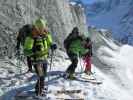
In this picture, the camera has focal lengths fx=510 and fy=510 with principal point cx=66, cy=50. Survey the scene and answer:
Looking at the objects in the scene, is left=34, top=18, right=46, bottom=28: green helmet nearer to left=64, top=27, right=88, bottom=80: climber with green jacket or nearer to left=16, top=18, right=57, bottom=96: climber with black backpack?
left=16, top=18, right=57, bottom=96: climber with black backpack

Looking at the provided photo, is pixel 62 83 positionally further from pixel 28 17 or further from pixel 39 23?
pixel 28 17

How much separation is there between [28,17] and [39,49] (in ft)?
30.1

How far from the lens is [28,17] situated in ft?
88.9

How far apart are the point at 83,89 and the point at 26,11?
7.78 metres

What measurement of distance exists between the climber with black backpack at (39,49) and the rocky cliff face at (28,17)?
6584 mm

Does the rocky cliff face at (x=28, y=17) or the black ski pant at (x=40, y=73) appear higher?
the rocky cliff face at (x=28, y=17)

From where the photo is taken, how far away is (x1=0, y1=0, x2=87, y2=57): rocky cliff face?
2519 centimetres

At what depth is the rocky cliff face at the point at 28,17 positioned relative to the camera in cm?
2519

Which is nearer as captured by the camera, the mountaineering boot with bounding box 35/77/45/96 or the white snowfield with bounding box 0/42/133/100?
the mountaineering boot with bounding box 35/77/45/96

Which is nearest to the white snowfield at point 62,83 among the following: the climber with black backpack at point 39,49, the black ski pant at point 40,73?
the black ski pant at point 40,73

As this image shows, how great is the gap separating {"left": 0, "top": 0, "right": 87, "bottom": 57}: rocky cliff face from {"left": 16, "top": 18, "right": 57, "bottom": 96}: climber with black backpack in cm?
658

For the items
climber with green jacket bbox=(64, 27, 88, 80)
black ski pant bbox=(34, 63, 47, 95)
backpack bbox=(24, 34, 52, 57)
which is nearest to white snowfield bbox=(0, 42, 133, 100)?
climber with green jacket bbox=(64, 27, 88, 80)

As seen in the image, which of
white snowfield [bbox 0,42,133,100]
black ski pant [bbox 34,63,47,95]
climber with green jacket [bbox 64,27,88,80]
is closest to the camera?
black ski pant [bbox 34,63,47,95]

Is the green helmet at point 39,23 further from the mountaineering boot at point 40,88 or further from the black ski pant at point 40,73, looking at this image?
the mountaineering boot at point 40,88
